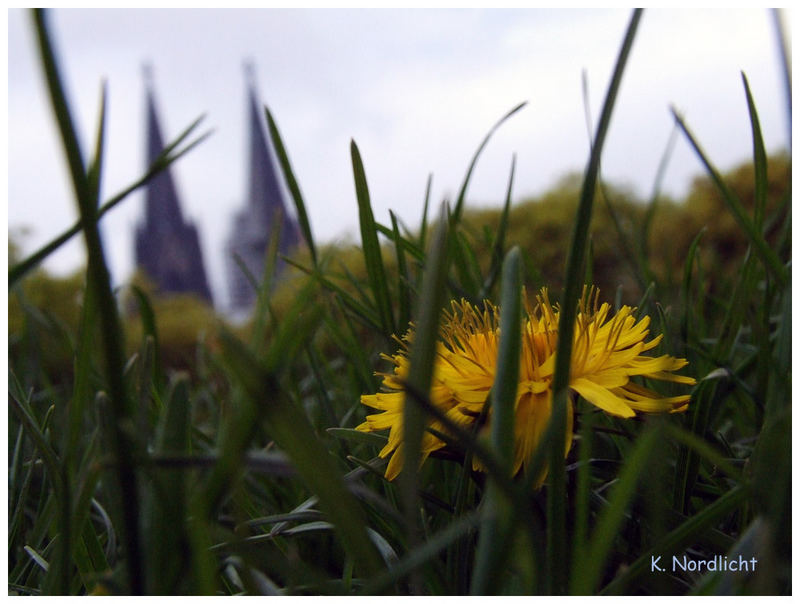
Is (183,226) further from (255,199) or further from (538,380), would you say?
(538,380)

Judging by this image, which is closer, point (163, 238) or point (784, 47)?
point (784, 47)

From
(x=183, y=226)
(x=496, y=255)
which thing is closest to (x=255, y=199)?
(x=183, y=226)

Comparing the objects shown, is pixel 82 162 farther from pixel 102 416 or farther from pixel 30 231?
pixel 30 231

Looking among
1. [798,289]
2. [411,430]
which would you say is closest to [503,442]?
[411,430]

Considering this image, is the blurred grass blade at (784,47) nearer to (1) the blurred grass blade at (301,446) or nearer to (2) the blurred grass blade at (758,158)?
(2) the blurred grass blade at (758,158)

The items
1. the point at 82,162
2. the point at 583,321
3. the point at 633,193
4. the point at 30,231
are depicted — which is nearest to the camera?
the point at 82,162

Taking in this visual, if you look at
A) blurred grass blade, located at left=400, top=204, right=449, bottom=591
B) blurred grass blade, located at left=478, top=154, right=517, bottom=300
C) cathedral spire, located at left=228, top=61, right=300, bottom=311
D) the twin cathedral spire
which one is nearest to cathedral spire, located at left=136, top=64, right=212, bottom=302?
the twin cathedral spire
